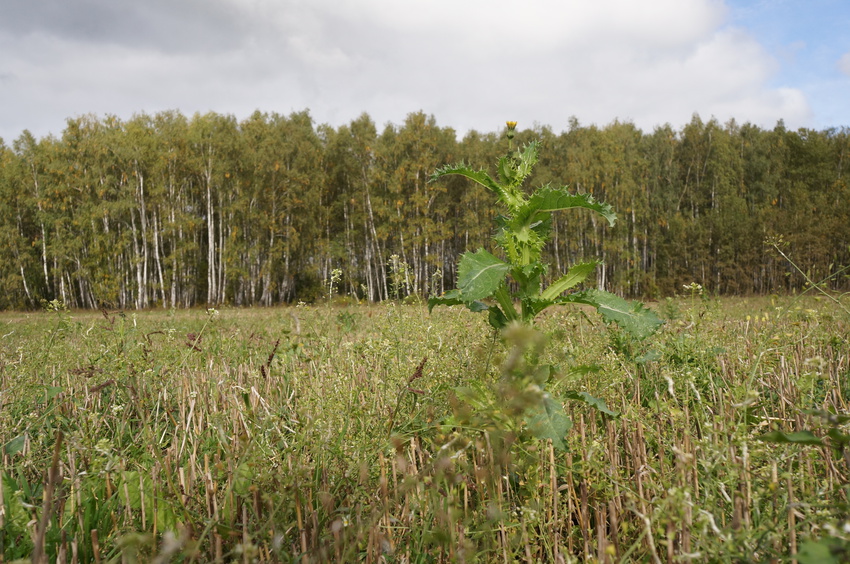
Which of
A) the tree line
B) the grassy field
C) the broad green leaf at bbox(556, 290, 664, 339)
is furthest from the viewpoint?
the tree line

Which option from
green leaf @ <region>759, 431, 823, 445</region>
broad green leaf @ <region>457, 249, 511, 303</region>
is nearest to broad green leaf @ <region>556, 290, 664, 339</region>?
broad green leaf @ <region>457, 249, 511, 303</region>

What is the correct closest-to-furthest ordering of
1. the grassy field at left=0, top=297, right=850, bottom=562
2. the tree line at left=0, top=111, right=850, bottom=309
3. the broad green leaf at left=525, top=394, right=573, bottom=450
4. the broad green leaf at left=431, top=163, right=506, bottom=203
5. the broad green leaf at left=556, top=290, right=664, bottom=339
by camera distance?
→ the grassy field at left=0, top=297, right=850, bottom=562 → the broad green leaf at left=525, top=394, right=573, bottom=450 → the broad green leaf at left=556, top=290, right=664, bottom=339 → the broad green leaf at left=431, top=163, right=506, bottom=203 → the tree line at left=0, top=111, right=850, bottom=309

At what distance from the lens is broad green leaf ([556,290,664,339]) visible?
256 cm

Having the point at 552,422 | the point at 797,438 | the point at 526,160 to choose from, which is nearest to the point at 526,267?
the point at 526,160

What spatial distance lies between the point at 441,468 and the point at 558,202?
1789 millimetres

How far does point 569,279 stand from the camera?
110 inches

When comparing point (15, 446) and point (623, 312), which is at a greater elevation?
point (623, 312)

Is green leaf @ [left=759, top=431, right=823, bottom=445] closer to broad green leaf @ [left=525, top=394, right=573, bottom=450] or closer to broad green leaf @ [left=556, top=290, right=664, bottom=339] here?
broad green leaf @ [left=525, top=394, right=573, bottom=450]

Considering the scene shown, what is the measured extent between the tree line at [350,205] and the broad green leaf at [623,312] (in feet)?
109

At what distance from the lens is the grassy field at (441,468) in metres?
1.30

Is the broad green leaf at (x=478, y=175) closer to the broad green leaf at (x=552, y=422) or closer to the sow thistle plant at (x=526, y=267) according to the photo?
the sow thistle plant at (x=526, y=267)

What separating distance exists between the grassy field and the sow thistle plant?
0.28 meters

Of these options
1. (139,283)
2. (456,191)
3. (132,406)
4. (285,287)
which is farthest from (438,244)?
(132,406)

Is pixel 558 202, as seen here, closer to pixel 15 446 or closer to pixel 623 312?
pixel 623 312
